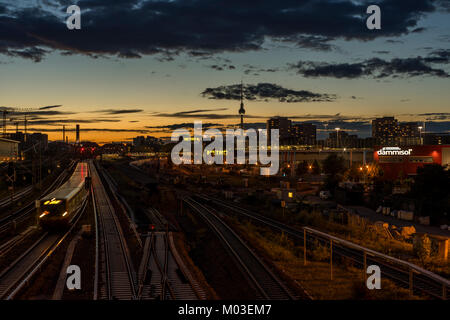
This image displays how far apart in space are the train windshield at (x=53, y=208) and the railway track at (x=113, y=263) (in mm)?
2319

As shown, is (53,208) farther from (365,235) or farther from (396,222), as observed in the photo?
(396,222)

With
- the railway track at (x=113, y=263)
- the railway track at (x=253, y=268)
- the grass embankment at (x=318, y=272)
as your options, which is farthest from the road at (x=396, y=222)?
the railway track at (x=113, y=263)

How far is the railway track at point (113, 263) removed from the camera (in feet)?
36.7

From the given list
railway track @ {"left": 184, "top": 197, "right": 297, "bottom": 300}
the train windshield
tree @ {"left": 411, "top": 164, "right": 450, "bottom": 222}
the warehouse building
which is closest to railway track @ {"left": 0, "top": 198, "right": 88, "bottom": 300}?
the train windshield

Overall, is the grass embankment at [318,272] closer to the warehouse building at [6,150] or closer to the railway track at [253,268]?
the railway track at [253,268]

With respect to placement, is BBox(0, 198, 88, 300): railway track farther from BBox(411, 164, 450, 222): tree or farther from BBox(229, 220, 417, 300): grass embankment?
BBox(411, 164, 450, 222): tree

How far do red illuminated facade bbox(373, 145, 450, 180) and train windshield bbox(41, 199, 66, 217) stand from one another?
46.9 metres

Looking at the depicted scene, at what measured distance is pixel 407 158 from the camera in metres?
54.8

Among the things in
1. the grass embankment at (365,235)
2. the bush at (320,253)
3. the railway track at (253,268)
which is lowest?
the grass embankment at (365,235)

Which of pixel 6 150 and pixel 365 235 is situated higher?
pixel 6 150

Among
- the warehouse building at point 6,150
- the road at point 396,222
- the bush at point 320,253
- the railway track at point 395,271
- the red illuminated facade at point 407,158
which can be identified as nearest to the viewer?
the railway track at point 395,271

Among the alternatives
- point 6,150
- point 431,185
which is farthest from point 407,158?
point 6,150

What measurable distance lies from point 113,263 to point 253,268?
17.2 feet

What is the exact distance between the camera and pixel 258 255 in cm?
1606
